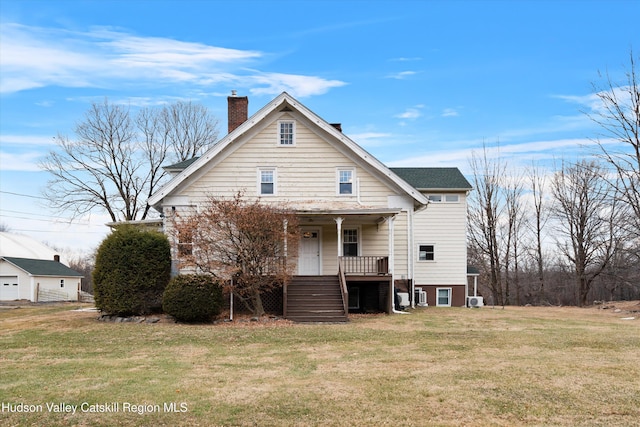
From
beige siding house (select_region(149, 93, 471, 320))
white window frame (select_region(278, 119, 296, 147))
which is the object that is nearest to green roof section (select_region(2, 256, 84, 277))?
beige siding house (select_region(149, 93, 471, 320))

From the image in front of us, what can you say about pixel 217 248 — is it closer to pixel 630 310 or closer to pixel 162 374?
pixel 162 374

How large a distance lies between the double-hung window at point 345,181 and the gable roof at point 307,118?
0.75m

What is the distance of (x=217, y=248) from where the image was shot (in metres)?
19.5

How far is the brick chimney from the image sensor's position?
27375 millimetres

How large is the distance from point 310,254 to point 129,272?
738 centimetres

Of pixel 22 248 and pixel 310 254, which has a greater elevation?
pixel 22 248

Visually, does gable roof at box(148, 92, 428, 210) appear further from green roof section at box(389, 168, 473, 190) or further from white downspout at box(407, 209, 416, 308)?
green roof section at box(389, 168, 473, 190)

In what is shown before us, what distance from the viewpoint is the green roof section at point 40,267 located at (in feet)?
154

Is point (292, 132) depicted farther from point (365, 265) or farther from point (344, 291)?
point (344, 291)

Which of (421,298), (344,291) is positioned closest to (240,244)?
(344,291)

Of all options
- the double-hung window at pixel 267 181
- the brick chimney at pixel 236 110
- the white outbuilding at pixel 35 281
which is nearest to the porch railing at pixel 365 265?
the double-hung window at pixel 267 181

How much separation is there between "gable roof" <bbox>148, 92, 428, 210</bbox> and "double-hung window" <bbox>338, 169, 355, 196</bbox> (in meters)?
0.75

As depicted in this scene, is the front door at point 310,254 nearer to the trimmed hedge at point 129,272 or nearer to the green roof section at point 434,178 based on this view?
the trimmed hedge at point 129,272

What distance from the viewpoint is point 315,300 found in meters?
20.7
